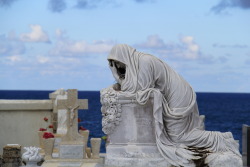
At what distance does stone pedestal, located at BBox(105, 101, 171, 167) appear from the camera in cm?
1414

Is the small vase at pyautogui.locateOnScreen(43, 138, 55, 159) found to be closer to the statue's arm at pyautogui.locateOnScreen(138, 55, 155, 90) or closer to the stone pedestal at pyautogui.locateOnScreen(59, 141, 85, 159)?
the stone pedestal at pyautogui.locateOnScreen(59, 141, 85, 159)

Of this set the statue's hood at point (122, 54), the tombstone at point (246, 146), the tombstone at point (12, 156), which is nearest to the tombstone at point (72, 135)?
the statue's hood at point (122, 54)

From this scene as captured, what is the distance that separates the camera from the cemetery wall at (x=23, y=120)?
67.3 feet

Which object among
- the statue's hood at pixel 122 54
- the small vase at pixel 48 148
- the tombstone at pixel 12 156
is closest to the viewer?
the statue's hood at pixel 122 54

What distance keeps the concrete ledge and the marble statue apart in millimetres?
6324

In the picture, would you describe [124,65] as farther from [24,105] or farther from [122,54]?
[24,105]

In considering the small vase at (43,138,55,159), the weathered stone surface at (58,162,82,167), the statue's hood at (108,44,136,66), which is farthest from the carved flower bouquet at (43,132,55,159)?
the statue's hood at (108,44,136,66)

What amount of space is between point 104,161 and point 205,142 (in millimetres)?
2115

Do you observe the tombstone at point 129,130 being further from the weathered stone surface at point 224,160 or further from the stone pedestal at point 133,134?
the weathered stone surface at point 224,160

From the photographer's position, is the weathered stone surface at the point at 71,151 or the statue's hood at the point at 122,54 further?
the weathered stone surface at the point at 71,151

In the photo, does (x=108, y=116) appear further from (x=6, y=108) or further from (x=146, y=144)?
(x=6, y=108)

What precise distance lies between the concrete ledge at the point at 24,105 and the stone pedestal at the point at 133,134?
6615 mm

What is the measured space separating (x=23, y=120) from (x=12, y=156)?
498 centimetres

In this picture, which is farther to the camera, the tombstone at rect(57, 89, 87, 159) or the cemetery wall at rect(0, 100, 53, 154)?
the cemetery wall at rect(0, 100, 53, 154)
